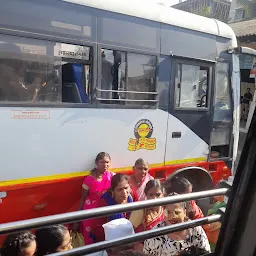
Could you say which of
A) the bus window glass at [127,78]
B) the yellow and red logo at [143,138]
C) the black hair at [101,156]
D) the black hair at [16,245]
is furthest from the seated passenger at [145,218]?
the bus window glass at [127,78]

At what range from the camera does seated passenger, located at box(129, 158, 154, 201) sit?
3447 mm

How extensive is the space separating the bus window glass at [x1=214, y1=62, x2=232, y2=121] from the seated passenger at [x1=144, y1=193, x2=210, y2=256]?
2810 millimetres

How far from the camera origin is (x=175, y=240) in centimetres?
195

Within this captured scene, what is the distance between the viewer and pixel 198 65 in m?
4.23

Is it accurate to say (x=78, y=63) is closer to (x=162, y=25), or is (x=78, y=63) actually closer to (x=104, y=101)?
(x=104, y=101)

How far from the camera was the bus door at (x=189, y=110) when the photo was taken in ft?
13.2

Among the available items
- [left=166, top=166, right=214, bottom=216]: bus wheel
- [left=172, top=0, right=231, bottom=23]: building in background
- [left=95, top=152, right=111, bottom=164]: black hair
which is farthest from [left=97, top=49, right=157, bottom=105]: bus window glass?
[left=172, top=0, right=231, bottom=23]: building in background

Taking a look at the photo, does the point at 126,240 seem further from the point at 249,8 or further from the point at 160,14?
the point at 249,8

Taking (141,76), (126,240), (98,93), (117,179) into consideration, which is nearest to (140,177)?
(117,179)

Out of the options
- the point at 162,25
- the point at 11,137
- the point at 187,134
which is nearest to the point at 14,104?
the point at 11,137

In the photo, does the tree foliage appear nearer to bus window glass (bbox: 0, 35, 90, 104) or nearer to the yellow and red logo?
the yellow and red logo

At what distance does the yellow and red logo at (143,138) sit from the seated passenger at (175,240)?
5.53ft

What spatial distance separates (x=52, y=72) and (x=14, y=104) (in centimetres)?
54

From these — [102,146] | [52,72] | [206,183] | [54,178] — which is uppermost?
[52,72]
